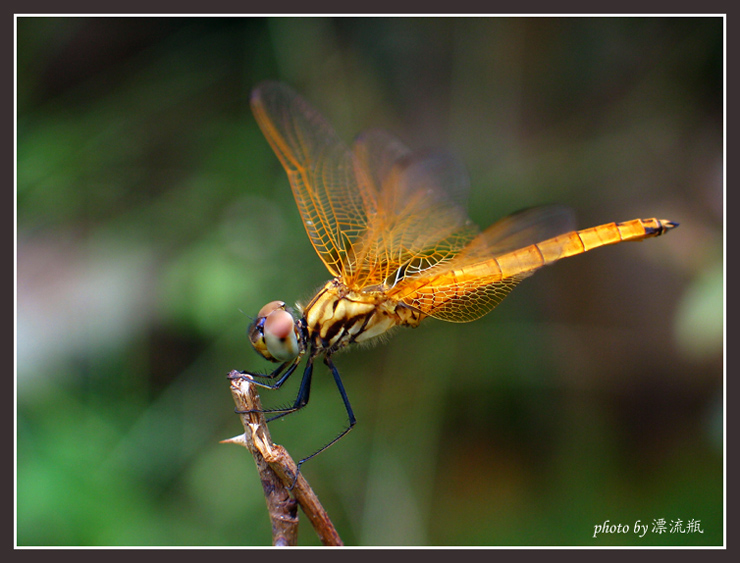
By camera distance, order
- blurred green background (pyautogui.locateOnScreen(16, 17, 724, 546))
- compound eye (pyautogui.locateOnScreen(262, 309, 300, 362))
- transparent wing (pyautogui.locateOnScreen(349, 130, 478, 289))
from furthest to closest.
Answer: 1. blurred green background (pyautogui.locateOnScreen(16, 17, 724, 546))
2. transparent wing (pyautogui.locateOnScreen(349, 130, 478, 289))
3. compound eye (pyautogui.locateOnScreen(262, 309, 300, 362))

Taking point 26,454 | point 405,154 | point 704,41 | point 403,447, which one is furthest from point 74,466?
point 704,41

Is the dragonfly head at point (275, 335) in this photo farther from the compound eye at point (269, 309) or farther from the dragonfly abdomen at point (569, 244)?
the dragonfly abdomen at point (569, 244)

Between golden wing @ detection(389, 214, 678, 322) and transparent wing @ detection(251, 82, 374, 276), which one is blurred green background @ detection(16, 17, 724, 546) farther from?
transparent wing @ detection(251, 82, 374, 276)

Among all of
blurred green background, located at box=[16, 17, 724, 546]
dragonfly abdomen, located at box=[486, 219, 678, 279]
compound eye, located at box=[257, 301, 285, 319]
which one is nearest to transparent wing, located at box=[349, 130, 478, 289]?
dragonfly abdomen, located at box=[486, 219, 678, 279]

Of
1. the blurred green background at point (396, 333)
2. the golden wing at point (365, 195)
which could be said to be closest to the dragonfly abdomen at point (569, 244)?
the golden wing at point (365, 195)

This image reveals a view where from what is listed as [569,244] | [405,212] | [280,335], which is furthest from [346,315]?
[569,244]

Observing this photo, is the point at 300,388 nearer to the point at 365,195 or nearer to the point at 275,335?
the point at 275,335

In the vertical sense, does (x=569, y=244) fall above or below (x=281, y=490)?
above
